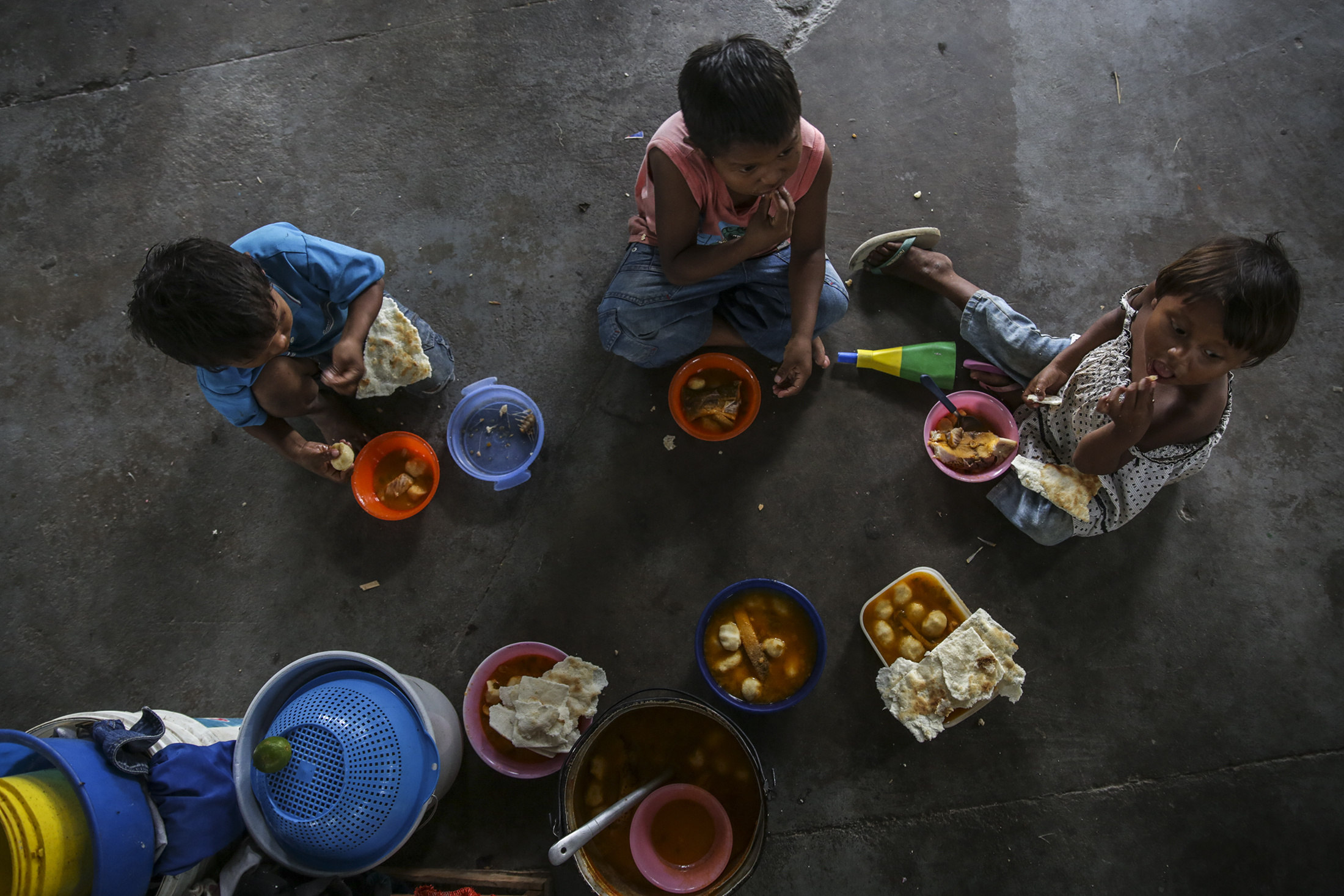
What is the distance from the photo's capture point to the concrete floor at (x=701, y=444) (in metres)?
1.95

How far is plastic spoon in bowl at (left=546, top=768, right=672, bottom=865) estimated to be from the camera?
1.23m

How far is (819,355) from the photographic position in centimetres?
212

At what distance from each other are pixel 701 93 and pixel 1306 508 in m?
2.28

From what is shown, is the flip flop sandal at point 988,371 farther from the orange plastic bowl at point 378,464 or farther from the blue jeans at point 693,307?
the orange plastic bowl at point 378,464

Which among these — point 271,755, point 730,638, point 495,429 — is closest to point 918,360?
point 730,638

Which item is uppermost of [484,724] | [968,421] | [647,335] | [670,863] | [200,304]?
[200,304]

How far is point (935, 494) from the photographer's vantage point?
211 centimetres

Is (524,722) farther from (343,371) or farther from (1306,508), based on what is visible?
(1306,508)

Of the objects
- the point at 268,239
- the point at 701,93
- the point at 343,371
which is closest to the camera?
the point at 701,93

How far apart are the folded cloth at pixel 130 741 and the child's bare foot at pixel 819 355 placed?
6.29 ft

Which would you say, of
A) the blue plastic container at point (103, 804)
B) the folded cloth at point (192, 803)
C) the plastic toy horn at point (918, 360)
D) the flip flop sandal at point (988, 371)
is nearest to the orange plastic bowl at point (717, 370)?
the plastic toy horn at point (918, 360)

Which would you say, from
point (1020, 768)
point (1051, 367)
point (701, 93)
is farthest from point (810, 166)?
point (1020, 768)

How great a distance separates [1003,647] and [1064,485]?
481 millimetres

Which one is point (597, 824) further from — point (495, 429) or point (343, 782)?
point (495, 429)
